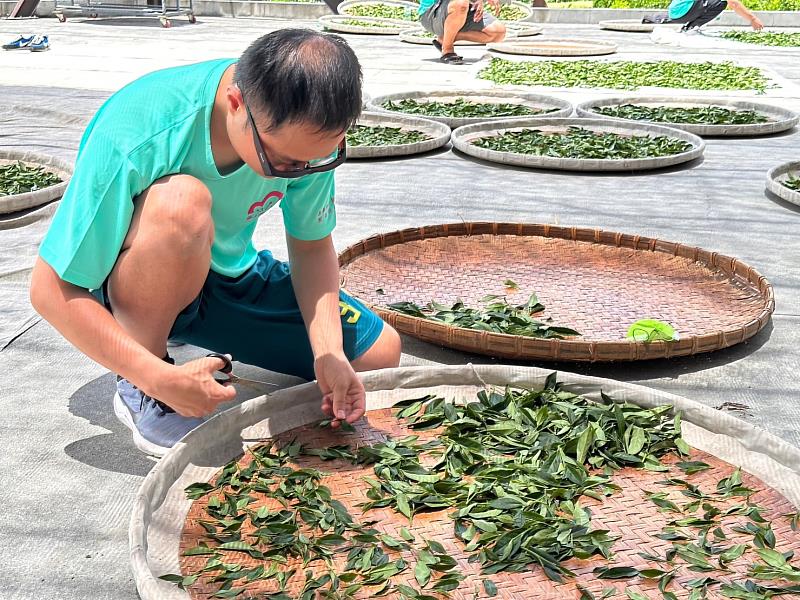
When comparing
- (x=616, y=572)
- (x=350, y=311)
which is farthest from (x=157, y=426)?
(x=616, y=572)

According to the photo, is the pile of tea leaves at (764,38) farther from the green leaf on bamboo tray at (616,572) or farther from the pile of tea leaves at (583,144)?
the green leaf on bamboo tray at (616,572)

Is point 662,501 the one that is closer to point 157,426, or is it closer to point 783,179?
point 157,426

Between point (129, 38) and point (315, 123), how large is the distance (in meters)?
9.79

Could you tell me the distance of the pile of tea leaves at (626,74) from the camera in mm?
6551

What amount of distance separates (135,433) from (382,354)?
0.54 meters

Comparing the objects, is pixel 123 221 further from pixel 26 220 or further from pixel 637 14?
pixel 637 14

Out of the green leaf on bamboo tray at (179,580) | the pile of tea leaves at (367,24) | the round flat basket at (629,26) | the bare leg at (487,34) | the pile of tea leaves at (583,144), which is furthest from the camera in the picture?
the round flat basket at (629,26)

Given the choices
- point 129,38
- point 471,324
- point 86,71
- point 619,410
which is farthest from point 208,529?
point 129,38

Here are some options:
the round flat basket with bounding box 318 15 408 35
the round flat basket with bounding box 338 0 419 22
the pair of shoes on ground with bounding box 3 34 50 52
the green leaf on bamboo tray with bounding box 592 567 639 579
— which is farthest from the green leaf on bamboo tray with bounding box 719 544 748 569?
the round flat basket with bounding box 338 0 419 22

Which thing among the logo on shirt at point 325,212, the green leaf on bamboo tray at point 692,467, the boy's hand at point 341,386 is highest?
the logo on shirt at point 325,212

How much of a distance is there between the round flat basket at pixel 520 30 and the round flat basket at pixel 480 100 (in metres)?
5.11

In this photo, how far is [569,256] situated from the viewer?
2.83m

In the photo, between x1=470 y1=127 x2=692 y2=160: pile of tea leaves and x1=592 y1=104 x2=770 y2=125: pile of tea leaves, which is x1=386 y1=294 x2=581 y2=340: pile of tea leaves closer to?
x1=470 y1=127 x2=692 y2=160: pile of tea leaves

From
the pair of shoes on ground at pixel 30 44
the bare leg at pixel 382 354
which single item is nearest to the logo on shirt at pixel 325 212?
the bare leg at pixel 382 354
